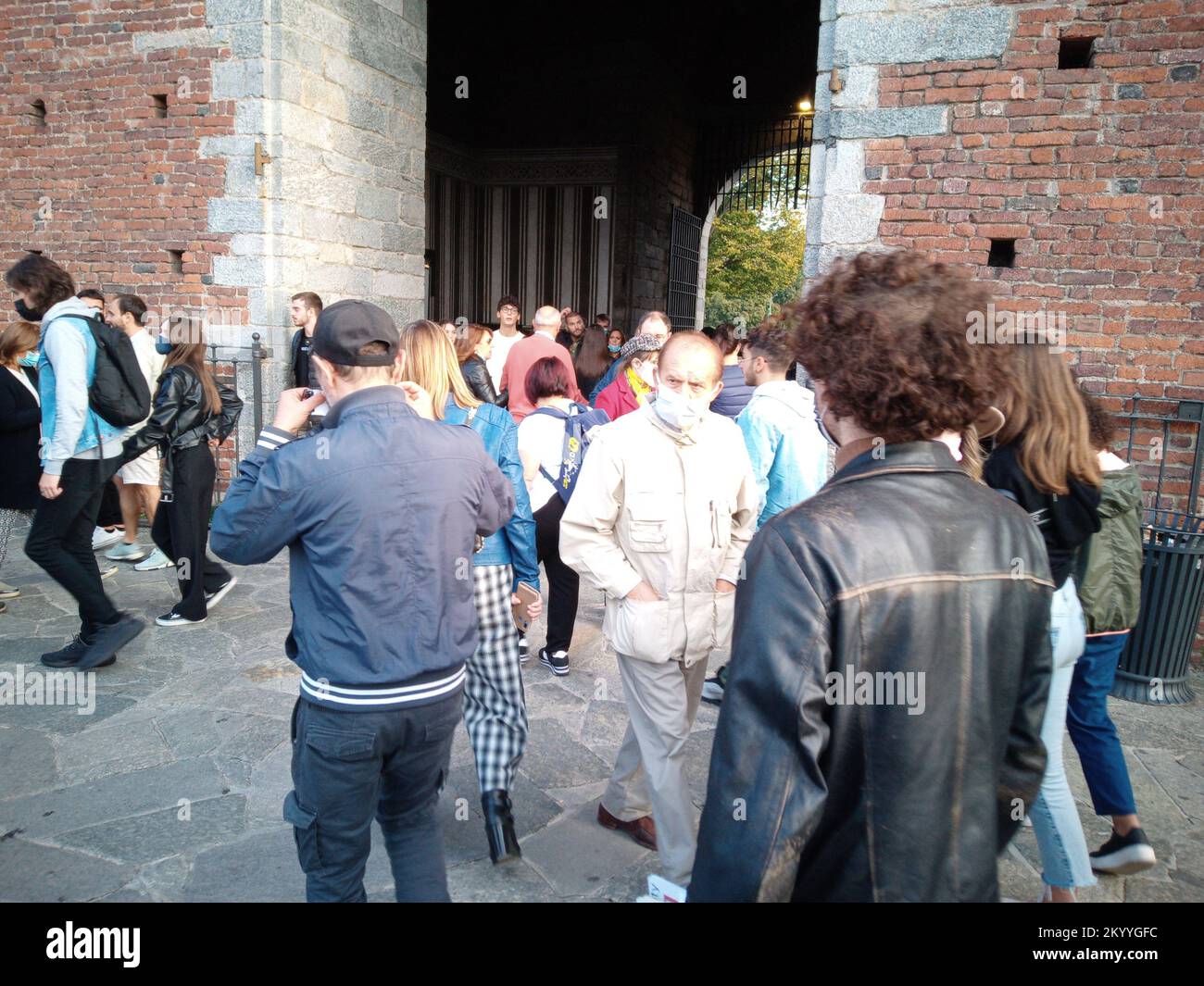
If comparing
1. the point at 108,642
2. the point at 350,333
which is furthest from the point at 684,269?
the point at 350,333

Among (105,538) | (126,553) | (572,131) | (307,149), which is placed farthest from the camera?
(572,131)

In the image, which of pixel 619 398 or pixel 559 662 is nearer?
pixel 559 662

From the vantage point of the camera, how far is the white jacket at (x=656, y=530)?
2924 mm

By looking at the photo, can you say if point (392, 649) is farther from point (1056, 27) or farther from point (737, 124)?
point (737, 124)

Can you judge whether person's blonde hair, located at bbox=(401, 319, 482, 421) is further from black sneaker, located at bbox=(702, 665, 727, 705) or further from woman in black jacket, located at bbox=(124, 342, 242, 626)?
woman in black jacket, located at bbox=(124, 342, 242, 626)

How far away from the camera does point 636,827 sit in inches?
131

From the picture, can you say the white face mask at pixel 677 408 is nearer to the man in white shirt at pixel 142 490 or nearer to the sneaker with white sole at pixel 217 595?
the sneaker with white sole at pixel 217 595

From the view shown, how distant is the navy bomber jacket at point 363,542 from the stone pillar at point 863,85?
14.6 ft

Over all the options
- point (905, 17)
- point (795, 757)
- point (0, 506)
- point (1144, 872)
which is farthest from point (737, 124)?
point (795, 757)

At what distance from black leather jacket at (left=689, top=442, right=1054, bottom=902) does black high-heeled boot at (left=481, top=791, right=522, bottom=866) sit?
72.3 inches

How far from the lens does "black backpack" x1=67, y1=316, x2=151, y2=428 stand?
4.79 meters

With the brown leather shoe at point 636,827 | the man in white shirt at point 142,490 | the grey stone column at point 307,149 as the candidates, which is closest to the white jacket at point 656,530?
the brown leather shoe at point 636,827

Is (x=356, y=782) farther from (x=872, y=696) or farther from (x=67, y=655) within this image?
(x=67, y=655)

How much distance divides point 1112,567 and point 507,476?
7.19 feet
